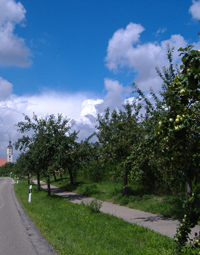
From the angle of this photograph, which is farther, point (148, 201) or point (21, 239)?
point (148, 201)

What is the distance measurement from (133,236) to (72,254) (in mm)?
2105

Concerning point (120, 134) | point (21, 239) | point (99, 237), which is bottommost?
point (21, 239)

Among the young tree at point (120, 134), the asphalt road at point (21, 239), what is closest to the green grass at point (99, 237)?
the asphalt road at point (21, 239)

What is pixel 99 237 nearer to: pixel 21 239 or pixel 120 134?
pixel 21 239

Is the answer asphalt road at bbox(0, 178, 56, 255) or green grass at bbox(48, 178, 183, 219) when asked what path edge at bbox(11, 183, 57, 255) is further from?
green grass at bbox(48, 178, 183, 219)

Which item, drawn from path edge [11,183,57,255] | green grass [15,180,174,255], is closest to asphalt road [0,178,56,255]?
path edge [11,183,57,255]

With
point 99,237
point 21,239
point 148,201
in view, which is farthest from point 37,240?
point 148,201

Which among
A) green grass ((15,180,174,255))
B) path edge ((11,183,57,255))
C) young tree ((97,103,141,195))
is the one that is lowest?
path edge ((11,183,57,255))

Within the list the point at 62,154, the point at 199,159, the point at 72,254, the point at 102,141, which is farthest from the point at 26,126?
the point at 199,159

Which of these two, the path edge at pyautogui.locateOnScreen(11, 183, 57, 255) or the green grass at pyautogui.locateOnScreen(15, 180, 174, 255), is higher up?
the green grass at pyautogui.locateOnScreen(15, 180, 174, 255)

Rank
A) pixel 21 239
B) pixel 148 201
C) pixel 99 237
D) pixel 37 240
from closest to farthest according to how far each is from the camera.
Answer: pixel 99 237, pixel 37 240, pixel 21 239, pixel 148 201

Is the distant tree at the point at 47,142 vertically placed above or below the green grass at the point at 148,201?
above

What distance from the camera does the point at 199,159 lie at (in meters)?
3.73

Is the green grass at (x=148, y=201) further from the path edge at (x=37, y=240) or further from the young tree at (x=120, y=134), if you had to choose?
the path edge at (x=37, y=240)
